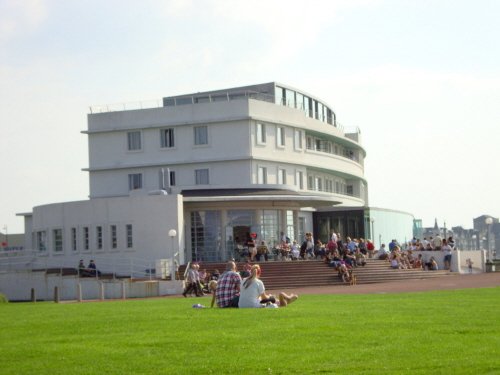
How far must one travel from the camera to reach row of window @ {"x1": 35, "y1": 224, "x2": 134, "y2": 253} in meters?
56.4

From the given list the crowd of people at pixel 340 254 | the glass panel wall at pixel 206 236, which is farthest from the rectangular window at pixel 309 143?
the glass panel wall at pixel 206 236

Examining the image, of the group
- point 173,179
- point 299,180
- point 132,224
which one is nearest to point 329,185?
point 299,180

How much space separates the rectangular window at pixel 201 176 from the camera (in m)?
73.3

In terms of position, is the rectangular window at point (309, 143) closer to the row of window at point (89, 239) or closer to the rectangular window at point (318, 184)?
the rectangular window at point (318, 184)

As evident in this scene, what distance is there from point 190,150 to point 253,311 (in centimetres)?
5067

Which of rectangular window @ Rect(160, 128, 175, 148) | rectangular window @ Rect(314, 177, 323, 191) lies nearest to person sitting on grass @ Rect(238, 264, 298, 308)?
rectangular window @ Rect(160, 128, 175, 148)

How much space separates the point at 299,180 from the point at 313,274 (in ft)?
85.9

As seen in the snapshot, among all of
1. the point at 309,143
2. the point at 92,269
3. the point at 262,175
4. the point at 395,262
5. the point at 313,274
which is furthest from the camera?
the point at 309,143

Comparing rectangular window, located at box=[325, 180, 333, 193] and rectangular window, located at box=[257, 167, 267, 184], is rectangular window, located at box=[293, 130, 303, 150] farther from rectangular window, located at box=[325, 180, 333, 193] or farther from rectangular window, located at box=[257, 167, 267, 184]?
rectangular window, located at box=[325, 180, 333, 193]

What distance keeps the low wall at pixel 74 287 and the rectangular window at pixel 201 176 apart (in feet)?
68.4

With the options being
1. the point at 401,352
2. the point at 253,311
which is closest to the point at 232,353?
the point at 401,352

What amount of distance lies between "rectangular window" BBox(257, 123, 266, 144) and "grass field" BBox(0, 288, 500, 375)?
50970 mm

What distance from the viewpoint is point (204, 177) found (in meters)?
73.3

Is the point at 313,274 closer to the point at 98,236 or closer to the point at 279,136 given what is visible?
the point at 98,236
